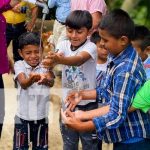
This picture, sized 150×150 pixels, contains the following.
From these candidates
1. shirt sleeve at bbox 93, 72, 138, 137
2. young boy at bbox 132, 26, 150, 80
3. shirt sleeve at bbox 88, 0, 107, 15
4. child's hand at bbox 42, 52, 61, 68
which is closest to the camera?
shirt sleeve at bbox 93, 72, 138, 137

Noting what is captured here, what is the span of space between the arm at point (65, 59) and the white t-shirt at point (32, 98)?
38 centimetres

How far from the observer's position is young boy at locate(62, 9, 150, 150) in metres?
2.14

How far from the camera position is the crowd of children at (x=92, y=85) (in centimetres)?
217

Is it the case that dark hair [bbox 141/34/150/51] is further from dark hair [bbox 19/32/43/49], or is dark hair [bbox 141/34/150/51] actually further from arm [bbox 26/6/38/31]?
arm [bbox 26/6/38/31]

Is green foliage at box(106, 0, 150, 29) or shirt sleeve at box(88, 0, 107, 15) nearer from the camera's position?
green foliage at box(106, 0, 150, 29)

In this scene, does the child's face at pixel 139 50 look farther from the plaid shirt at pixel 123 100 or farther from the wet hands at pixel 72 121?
the wet hands at pixel 72 121

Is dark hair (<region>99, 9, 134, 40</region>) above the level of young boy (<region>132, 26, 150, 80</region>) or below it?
above

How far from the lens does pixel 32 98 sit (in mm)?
3264

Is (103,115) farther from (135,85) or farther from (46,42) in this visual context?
(46,42)

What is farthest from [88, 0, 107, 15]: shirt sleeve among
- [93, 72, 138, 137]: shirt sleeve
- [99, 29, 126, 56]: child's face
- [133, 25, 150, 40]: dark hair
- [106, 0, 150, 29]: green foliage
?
[93, 72, 138, 137]: shirt sleeve

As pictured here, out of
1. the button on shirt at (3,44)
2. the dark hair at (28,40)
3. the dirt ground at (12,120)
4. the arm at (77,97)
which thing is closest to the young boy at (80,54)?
the dark hair at (28,40)

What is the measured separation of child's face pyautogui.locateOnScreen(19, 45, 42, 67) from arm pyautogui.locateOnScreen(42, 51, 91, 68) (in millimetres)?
406

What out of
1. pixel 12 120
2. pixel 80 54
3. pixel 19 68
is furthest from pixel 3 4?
pixel 12 120

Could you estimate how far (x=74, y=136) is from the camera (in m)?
3.29
